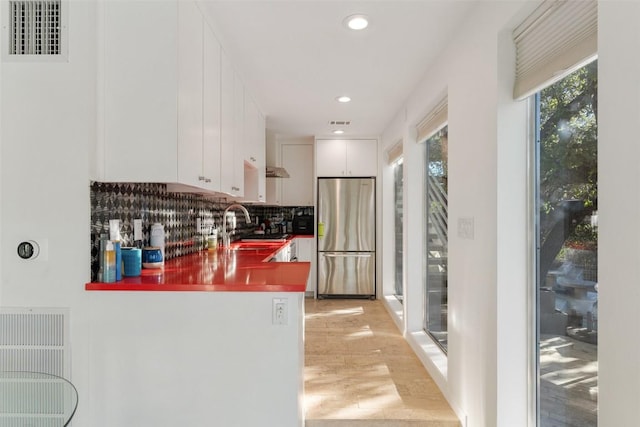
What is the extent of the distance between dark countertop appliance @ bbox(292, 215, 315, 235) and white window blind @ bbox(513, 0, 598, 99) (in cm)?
416

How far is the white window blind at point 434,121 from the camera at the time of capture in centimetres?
278

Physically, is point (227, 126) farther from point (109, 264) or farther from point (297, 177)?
point (297, 177)

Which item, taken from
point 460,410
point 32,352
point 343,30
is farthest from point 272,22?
point 460,410

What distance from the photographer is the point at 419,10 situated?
2119mm

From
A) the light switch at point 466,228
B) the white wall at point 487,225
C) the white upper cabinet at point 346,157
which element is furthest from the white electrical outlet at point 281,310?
the white upper cabinet at point 346,157

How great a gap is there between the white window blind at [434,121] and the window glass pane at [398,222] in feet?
4.92

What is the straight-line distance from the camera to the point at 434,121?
3.04 meters

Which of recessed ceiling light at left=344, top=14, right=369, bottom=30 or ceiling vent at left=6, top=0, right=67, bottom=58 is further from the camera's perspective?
recessed ceiling light at left=344, top=14, right=369, bottom=30

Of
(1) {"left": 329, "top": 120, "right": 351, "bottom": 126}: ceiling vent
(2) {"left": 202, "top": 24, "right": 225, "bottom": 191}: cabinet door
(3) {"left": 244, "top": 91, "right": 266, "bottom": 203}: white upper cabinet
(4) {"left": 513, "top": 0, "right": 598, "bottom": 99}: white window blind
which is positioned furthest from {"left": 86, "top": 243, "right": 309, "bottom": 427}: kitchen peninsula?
(1) {"left": 329, "top": 120, "right": 351, "bottom": 126}: ceiling vent

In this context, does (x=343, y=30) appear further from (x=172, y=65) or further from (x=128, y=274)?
(x=128, y=274)

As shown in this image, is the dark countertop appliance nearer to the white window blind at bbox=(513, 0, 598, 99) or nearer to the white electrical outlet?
the white electrical outlet

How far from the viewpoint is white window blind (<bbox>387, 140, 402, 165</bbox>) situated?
4395 mm

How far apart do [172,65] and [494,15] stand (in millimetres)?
1569

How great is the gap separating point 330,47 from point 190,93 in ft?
3.66
